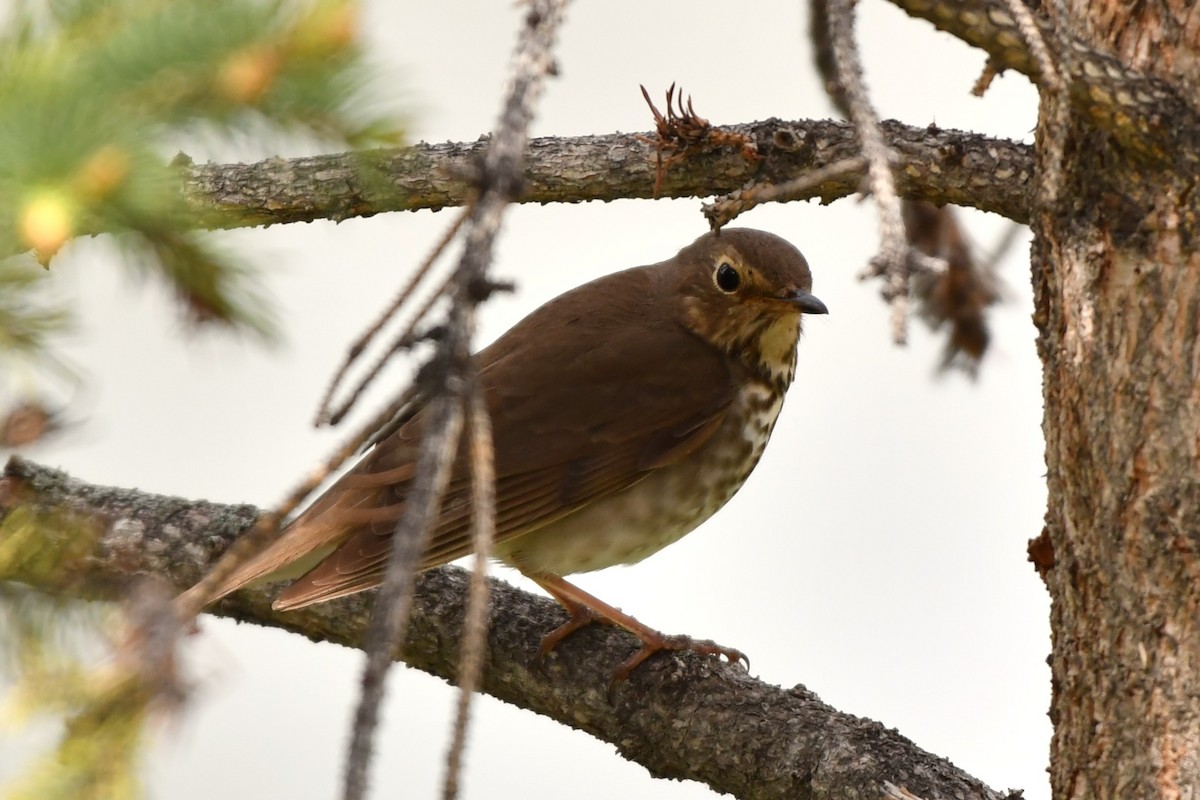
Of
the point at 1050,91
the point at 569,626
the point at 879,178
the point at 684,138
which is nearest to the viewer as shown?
the point at 879,178

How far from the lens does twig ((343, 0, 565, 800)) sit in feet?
2.96

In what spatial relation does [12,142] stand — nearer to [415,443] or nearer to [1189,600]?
[1189,600]

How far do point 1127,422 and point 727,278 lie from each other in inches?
59.6

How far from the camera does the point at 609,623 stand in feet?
9.38

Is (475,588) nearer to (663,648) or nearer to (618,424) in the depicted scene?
(663,648)

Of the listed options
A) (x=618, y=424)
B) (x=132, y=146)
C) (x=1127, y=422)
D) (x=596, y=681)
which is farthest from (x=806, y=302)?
(x=132, y=146)

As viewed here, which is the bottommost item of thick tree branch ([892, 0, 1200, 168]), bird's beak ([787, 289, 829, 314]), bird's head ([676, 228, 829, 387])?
thick tree branch ([892, 0, 1200, 168])

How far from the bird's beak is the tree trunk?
1082 mm

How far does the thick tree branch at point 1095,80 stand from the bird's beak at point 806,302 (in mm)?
1318

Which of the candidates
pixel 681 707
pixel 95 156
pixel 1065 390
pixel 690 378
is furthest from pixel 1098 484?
pixel 690 378

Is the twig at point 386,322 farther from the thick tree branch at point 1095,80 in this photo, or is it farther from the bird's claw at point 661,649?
the bird's claw at point 661,649

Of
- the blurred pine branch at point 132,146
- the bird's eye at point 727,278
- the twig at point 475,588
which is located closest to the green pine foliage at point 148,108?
the blurred pine branch at point 132,146

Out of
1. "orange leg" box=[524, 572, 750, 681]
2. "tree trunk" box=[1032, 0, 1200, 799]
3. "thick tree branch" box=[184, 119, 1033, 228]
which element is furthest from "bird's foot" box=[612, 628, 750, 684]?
"tree trunk" box=[1032, 0, 1200, 799]

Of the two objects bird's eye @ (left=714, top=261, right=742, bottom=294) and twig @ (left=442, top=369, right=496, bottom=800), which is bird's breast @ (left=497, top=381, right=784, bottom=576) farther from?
twig @ (left=442, top=369, right=496, bottom=800)
